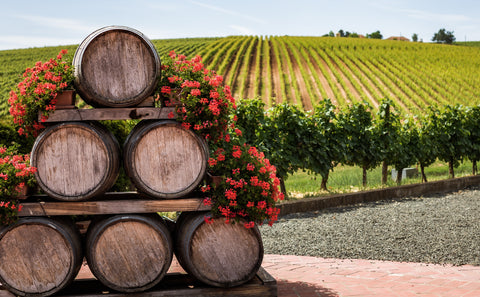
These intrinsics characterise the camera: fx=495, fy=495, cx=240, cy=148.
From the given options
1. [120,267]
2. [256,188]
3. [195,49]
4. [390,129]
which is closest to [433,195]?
[390,129]

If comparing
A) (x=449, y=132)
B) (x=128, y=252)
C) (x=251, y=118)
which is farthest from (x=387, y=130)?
(x=128, y=252)

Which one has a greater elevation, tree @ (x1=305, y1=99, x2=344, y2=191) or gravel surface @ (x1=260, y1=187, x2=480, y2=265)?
tree @ (x1=305, y1=99, x2=344, y2=191)

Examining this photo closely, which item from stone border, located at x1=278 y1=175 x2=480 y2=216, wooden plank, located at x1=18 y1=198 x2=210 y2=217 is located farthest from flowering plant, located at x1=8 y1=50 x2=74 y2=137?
stone border, located at x1=278 y1=175 x2=480 y2=216

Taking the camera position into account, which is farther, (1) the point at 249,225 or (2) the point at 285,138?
(2) the point at 285,138

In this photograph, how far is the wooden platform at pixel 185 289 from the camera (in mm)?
3748

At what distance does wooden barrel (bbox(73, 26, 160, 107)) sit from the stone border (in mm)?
5459

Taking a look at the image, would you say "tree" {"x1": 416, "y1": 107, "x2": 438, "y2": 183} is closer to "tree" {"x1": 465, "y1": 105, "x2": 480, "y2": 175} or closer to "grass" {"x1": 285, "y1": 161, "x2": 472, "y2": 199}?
"grass" {"x1": 285, "y1": 161, "x2": 472, "y2": 199}

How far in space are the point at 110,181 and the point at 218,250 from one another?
0.98 metres

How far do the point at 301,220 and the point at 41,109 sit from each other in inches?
210

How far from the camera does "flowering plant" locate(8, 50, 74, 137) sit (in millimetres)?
3697

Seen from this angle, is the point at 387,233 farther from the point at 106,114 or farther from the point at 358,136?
the point at 106,114

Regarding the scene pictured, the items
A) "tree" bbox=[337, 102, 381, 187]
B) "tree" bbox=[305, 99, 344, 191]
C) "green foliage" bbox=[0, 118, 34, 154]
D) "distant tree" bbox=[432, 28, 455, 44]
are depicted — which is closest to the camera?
"green foliage" bbox=[0, 118, 34, 154]

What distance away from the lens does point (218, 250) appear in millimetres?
3822

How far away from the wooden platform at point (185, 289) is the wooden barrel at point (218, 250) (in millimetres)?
60
